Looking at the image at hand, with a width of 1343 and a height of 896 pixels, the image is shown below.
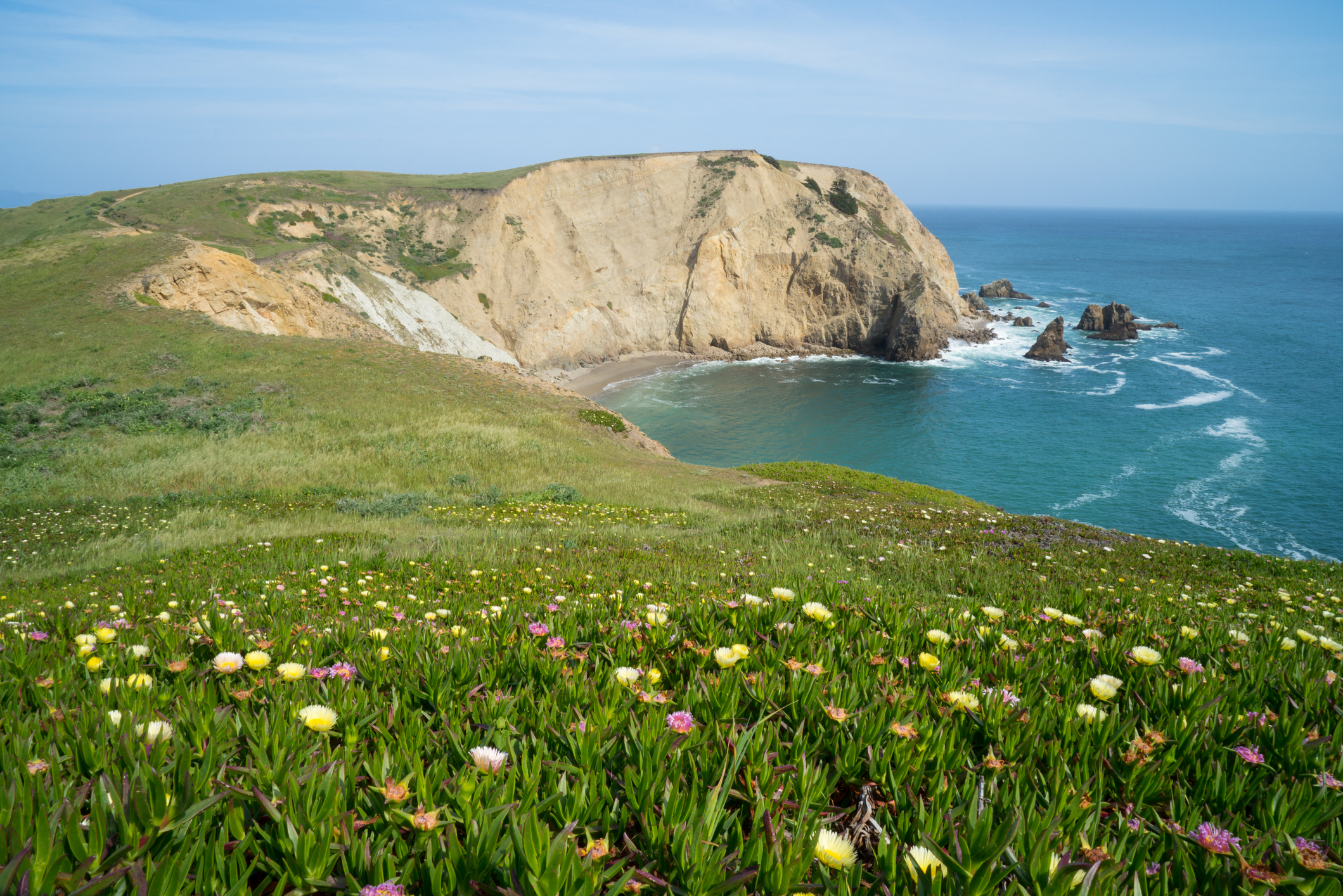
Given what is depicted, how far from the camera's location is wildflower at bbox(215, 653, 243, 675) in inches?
98.0

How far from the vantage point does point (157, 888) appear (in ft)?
4.18

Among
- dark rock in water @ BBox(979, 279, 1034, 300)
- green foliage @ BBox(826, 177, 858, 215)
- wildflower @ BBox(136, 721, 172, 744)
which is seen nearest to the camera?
wildflower @ BBox(136, 721, 172, 744)

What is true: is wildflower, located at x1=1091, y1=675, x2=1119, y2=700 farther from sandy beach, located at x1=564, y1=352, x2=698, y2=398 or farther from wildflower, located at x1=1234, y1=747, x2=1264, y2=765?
sandy beach, located at x1=564, y1=352, x2=698, y2=398

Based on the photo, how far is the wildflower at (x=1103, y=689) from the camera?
2.43 meters

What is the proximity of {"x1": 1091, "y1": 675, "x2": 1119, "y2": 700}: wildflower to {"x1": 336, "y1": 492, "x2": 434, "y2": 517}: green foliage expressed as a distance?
45.8ft

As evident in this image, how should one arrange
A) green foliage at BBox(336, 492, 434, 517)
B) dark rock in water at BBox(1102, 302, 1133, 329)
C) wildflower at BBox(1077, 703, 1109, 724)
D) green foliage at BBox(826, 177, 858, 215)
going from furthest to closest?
green foliage at BBox(826, 177, 858, 215), dark rock in water at BBox(1102, 302, 1133, 329), green foliage at BBox(336, 492, 434, 517), wildflower at BBox(1077, 703, 1109, 724)

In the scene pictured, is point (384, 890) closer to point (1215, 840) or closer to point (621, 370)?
point (1215, 840)

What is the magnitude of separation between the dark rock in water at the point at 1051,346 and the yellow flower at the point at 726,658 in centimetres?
7225

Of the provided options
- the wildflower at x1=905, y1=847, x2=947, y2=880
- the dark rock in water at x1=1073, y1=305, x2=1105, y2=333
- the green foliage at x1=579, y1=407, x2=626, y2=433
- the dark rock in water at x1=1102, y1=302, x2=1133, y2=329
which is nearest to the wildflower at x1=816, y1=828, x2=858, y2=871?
the wildflower at x1=905, y1=847, x2=947, y2=880

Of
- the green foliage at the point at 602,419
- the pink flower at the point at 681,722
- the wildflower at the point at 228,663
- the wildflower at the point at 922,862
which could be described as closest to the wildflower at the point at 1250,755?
the wildflower at the point at 922,862

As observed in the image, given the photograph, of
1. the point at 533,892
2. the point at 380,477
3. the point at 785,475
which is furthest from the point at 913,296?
the point at 533,892

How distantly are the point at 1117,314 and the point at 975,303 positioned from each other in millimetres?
16618

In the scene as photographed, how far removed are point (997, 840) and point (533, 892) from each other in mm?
1055

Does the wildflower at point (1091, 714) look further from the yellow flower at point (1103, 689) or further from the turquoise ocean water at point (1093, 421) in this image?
the turquoise ocean water at point (1093, 421)
